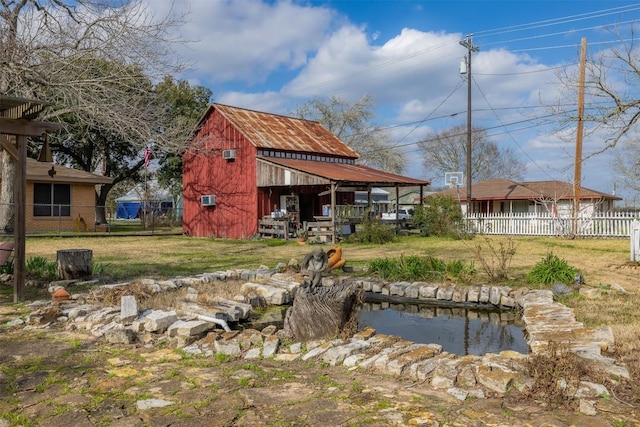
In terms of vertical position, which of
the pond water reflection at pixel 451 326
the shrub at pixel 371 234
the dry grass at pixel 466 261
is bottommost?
the pond water reflection at pixel 451 326

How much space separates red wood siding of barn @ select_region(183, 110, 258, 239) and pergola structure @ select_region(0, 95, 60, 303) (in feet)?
46.2

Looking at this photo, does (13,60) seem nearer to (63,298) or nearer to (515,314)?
(63,298)

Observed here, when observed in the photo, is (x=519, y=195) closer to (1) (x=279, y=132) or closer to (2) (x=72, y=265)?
(1) (x=279, y=132)

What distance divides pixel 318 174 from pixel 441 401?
53.2 ft

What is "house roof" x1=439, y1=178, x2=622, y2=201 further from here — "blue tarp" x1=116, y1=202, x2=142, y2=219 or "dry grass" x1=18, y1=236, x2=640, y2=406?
"blue tarp" x1=116, y1=202, x2=142, y2=219

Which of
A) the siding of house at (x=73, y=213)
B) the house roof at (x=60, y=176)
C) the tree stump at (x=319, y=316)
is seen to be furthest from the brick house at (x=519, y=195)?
the tree stump at (x=319, y=316)

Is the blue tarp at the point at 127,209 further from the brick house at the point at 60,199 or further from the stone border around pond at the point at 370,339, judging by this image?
the stone border around pond at the point at 370,339

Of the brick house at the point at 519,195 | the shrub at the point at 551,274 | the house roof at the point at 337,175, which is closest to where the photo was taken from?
the shrub at the point at 551,274

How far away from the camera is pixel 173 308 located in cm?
699

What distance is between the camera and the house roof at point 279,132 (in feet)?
76.5

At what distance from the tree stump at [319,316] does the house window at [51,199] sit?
848 inches

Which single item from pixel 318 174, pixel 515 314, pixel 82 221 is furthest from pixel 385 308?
pixel 82 221

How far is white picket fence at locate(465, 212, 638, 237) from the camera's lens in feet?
69.2

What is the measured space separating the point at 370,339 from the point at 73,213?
24.0m
